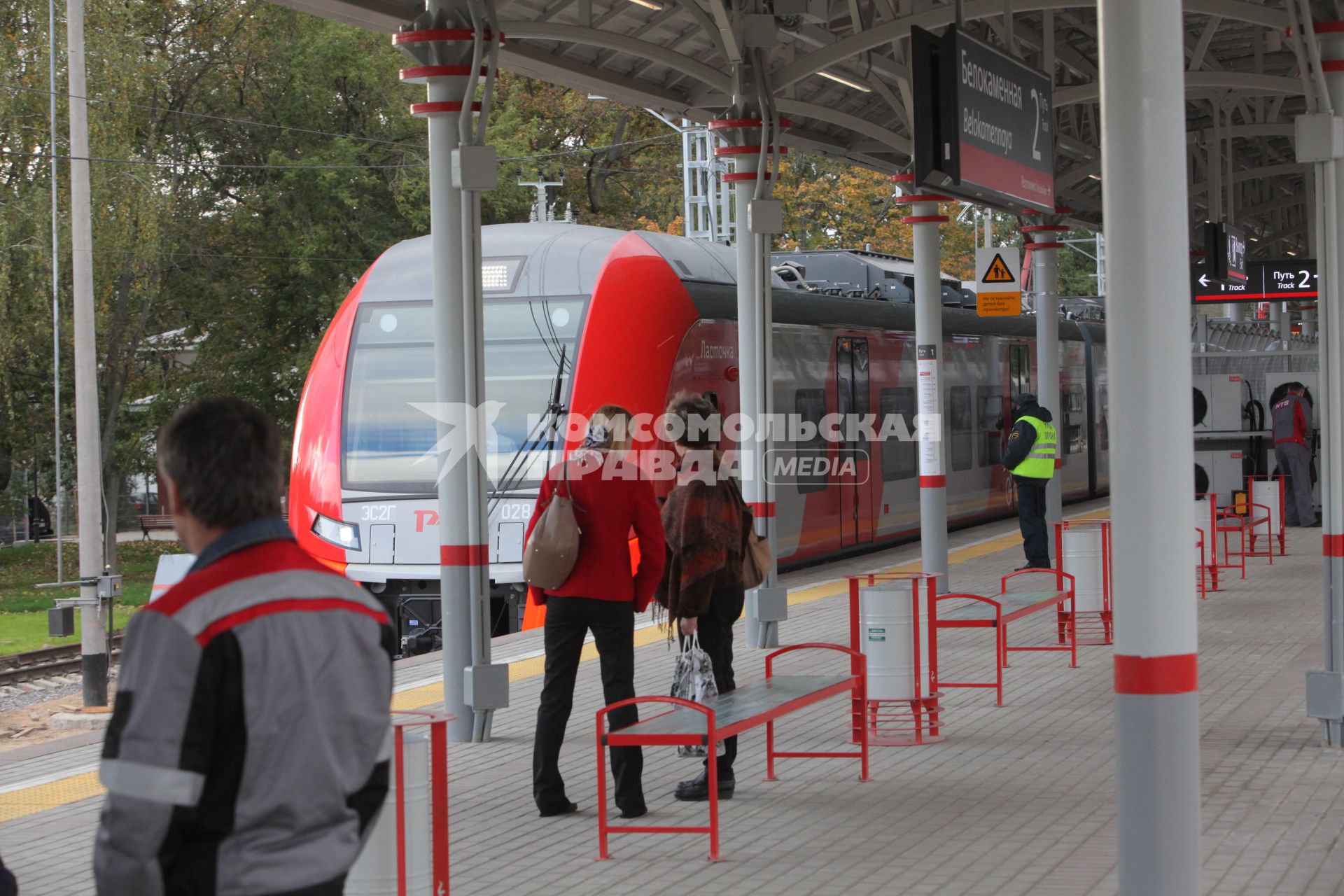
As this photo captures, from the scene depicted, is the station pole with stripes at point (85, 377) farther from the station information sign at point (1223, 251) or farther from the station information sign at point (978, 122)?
the station information sign at point (1223, 251)

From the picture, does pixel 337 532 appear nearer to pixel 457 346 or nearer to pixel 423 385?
pixel 423 385

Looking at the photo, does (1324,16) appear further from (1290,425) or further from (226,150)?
(226,150)

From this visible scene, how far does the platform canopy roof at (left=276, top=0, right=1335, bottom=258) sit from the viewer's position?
407 inches

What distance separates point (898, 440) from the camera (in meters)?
19.0

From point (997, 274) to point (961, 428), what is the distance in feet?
15.6

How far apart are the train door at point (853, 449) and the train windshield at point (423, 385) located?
548 centimetres

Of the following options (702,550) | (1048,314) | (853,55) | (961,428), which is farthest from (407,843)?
(961,428)

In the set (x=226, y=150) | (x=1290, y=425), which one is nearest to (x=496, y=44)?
(x=1290, y=425)

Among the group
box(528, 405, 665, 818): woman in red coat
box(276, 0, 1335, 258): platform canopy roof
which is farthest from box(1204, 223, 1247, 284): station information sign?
box(528, 405, 665, 818): woman in red coat

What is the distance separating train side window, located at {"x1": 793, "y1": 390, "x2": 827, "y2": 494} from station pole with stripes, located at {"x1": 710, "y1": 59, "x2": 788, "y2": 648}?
4.47m

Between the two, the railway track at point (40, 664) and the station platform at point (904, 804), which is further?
the railway track at point (40, 664)

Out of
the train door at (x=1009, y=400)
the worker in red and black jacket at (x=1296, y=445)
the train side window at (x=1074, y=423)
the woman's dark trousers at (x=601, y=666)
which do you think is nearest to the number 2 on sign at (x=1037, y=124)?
the woman's dark trousers at (x=601, y=666)

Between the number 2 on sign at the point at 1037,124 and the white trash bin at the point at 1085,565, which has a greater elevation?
the number 2 on sign at the point at 1037,124

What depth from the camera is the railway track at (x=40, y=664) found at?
53.3 ft
